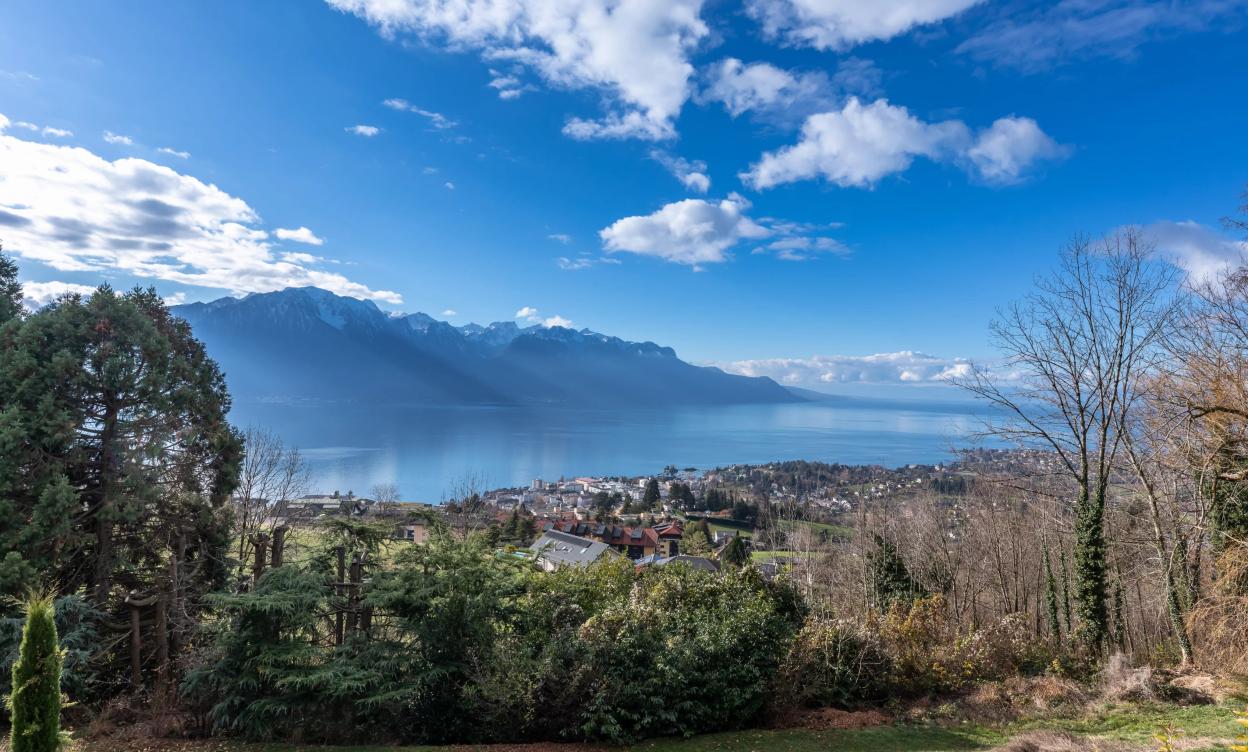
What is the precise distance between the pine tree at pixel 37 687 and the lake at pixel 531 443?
28309 millimetres

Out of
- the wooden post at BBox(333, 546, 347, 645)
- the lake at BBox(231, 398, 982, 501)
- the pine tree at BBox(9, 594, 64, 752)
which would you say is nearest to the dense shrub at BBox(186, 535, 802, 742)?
the wooden post at BBox(333, 546, 347, 645)

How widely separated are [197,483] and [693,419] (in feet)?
455

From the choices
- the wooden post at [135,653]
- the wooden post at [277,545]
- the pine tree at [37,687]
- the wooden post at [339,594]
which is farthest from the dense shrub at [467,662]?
the pine tree at [37,687]

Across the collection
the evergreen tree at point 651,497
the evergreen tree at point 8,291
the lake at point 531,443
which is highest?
the evergreen tree at point 8,291

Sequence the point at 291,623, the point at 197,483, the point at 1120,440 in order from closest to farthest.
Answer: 1. the point at 291,623
2. the point at 197,483
3. the point at 1120,440

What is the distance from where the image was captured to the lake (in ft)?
175

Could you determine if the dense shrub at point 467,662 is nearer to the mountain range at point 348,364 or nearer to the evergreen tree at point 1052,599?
the evergreen tree at point 1052,599

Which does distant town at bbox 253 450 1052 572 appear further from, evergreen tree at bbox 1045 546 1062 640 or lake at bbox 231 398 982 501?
lake at bbox 231 398 982 501

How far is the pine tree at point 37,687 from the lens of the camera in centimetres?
418

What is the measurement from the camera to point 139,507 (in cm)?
822

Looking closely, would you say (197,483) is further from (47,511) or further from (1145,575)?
(1145,575)

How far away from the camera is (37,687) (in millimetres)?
4277

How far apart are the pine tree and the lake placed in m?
28.3

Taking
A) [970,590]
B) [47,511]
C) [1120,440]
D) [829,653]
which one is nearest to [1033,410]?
[1120,440]
